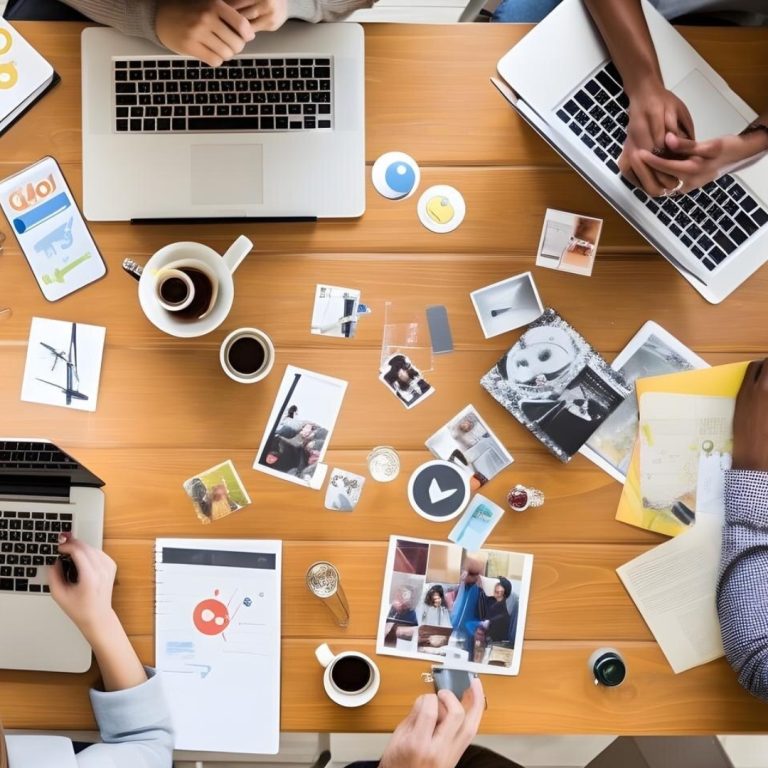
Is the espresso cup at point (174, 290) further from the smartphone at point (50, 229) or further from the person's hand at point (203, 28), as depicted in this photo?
the person's hand at point (203, 28)

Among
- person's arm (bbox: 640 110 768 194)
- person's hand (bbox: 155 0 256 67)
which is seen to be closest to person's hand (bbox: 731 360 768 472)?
person's arm (bbox: 640 110 768 194)

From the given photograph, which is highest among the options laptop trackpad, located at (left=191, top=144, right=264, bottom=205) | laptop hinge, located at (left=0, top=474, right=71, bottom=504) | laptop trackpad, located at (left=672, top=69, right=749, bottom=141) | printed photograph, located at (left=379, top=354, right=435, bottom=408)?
laptop trackpad, located at (left=672, top=69, right=749, bottom=141)

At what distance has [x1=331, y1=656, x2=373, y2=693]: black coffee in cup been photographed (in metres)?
1.18

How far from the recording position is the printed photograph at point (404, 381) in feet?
3.93

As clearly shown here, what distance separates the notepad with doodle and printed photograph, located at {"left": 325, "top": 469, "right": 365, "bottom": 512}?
12cm

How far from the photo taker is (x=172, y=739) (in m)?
1.17

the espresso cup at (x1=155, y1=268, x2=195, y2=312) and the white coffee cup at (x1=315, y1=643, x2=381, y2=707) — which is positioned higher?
the espresso cup at (x1=155, y1=268, x2=195, y2=312)

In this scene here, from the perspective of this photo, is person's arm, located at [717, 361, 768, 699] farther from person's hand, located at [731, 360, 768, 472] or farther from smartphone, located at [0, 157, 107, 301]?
smartphone, located at [0, 157, 107, 301]

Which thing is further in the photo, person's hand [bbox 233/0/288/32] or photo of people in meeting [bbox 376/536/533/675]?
photo of people in meeting [bbox 376/536/533/675]

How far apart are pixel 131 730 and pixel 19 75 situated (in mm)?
1050

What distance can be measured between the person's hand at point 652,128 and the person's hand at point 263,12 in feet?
1.82

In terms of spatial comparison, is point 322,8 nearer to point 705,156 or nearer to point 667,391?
point 705,156

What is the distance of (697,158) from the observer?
110cm

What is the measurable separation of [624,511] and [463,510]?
0.26m
